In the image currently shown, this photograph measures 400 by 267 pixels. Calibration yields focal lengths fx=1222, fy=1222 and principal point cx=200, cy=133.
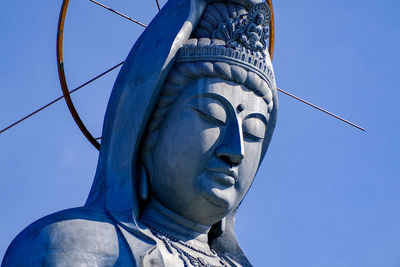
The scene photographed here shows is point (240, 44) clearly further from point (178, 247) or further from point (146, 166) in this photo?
point (178, 247)

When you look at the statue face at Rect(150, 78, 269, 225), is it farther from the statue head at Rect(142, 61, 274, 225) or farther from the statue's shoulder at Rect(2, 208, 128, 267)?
the statue's shoulder at Rect(2, 208, 128, 267)

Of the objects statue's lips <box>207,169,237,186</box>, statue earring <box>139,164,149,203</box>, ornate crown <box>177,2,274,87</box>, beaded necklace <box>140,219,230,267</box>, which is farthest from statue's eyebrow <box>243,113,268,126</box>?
beaded necklace <box>140,219,230,267</box>

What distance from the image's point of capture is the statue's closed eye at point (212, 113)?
36.9 feet

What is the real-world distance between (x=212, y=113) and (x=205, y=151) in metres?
0.38

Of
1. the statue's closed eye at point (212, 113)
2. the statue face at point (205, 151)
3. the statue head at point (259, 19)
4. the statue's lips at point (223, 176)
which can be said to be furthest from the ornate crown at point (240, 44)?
the statue's lips at point (223, 176)

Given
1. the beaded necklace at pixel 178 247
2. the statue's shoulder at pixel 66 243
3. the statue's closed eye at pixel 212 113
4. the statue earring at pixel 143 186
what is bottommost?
the statue's shoulder at pixel 66 243

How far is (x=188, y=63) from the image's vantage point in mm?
11430

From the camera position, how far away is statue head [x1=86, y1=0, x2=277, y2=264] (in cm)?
1110

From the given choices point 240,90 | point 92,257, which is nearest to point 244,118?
point 240,90

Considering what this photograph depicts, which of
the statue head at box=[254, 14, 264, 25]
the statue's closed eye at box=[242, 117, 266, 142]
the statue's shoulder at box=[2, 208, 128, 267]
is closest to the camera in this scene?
the statue's shoulder at box=[2, 208, 128, 267]

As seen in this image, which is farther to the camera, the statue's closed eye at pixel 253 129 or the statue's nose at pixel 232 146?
the statue's closed eye at pixel 253 129

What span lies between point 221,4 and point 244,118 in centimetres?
124

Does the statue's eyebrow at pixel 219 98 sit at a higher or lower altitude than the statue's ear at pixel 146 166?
higher

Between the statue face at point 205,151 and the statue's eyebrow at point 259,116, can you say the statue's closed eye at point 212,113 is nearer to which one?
the statue face at point 205,151
